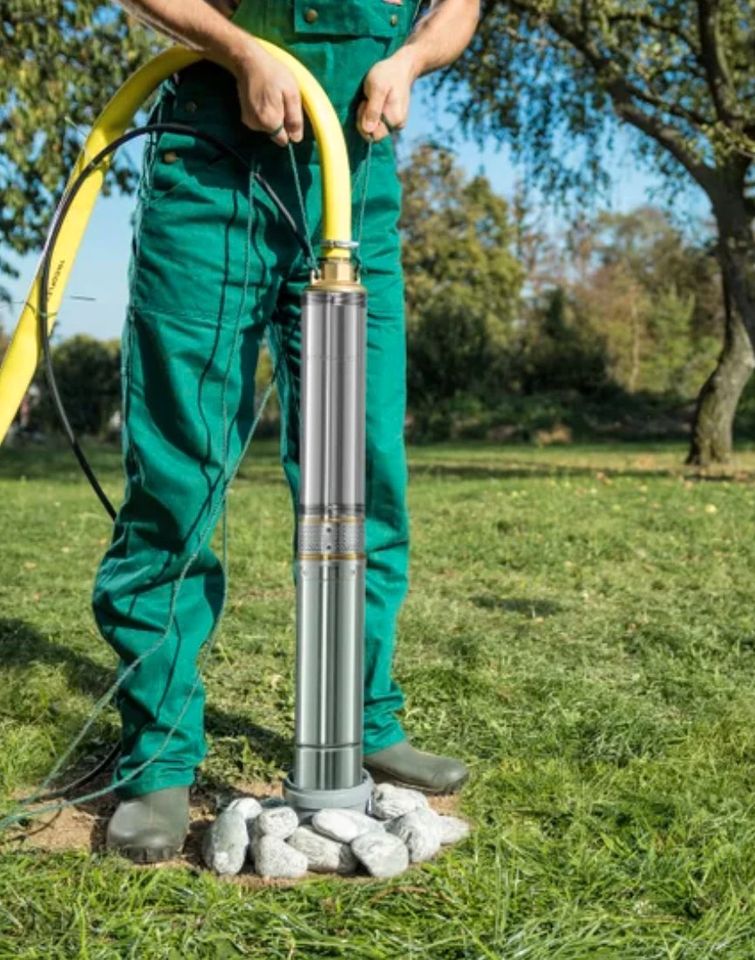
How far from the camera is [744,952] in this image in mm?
1892

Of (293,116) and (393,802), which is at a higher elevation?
(293,116)

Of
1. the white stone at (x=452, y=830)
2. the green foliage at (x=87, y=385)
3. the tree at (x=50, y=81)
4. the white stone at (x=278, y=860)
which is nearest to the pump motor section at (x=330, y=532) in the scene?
the white stone at (x=278, y=860)

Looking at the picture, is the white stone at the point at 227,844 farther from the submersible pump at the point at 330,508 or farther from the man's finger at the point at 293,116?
the man's finger at the point at 293,116

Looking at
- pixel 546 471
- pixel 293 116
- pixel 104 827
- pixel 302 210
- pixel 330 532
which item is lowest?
pixel 104 827

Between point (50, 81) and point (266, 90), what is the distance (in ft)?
30.8

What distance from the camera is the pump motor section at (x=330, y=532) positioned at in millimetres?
2201

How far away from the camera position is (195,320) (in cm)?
242

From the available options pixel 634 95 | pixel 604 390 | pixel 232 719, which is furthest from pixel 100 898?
pixel 604 390

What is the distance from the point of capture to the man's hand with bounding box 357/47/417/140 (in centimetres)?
236

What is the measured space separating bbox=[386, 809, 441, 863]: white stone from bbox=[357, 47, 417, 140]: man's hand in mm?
1282

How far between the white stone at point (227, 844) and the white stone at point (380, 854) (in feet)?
0.66

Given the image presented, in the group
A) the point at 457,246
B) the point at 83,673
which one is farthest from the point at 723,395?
the point at 457,246

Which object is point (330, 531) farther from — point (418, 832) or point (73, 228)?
point (73, 228)

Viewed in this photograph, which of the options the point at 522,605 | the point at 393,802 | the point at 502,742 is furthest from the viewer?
the point at 522,605
